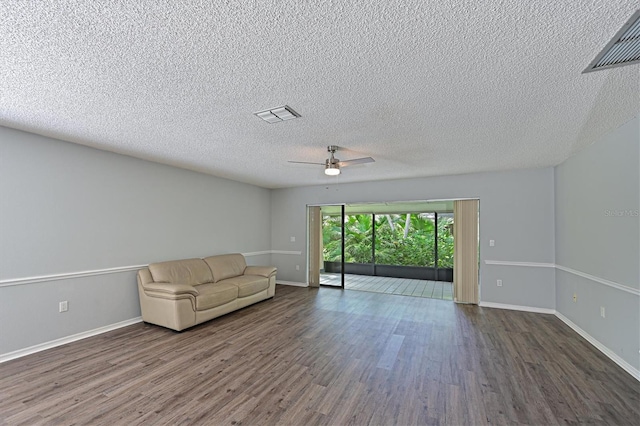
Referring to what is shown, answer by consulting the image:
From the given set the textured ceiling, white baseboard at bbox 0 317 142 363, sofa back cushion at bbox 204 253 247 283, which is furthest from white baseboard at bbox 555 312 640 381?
white baseboard at bbox 0 317 142 363

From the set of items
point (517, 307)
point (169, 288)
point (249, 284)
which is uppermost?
point (169, 288)

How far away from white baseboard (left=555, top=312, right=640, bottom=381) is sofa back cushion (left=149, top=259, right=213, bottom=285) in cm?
567

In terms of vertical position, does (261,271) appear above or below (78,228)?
below

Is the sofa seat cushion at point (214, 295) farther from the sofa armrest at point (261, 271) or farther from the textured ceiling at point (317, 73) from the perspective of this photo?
the textured ceiling at point (317, 73)

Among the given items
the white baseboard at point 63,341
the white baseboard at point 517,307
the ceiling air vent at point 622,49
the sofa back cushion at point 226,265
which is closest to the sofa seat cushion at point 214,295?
the sofa back cushion at point 226,265

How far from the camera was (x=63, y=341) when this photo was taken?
3527 mm

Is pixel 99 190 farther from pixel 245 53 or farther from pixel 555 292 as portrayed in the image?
pixel 555 292

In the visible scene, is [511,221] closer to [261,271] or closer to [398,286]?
[398,286]

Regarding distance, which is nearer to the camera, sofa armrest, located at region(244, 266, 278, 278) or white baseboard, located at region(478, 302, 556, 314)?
white baseboard, located at region(478, 302, 556, 314)

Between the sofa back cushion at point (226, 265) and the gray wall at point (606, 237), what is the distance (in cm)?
566

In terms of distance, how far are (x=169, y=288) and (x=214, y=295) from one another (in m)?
0.67

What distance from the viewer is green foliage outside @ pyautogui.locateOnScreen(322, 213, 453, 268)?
30.0 ft

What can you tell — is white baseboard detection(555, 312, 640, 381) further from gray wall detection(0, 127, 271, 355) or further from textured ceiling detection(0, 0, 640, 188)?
gray wall detection(0, 127, 271, 355)

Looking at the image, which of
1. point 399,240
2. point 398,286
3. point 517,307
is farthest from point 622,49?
point 399,240
